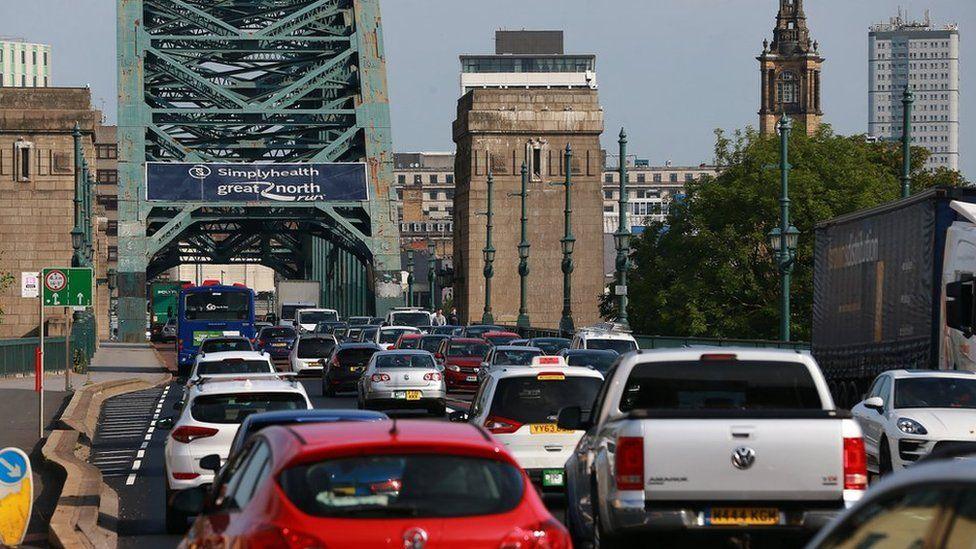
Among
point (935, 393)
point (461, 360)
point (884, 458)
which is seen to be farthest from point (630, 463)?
point (461, 360)

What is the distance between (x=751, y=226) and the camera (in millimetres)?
80125

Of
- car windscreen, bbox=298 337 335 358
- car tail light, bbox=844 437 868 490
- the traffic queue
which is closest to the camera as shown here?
the traffic queue

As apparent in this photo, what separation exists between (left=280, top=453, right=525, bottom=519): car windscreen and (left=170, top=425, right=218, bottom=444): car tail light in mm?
8855

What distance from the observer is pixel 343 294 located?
421 feet

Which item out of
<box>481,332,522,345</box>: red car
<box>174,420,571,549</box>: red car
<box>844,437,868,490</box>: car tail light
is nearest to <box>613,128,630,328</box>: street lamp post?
<box>481,332,522,345</box>: red car

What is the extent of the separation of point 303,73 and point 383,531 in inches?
4002

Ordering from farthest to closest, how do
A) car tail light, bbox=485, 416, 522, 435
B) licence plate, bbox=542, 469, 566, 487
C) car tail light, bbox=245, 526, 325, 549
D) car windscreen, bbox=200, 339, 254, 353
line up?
1. car windscreen, bbox=200, 339, 254, 353
2. licence plate, bbox=542, 469, 566, 487
3. car tail light, bbox=485, 416, 522, 435
4. car tail light, bbox=245, 526, 325, 549

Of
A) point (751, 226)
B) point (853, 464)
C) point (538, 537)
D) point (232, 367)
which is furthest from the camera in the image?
point (751, 226)

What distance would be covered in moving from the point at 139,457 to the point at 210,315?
3348cm

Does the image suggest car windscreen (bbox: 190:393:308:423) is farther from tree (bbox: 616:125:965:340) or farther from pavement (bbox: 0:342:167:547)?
tree (bbox: 616:125:965:340)

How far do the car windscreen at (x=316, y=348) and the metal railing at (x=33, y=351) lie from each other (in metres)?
7.57

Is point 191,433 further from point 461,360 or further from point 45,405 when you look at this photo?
point 461,360

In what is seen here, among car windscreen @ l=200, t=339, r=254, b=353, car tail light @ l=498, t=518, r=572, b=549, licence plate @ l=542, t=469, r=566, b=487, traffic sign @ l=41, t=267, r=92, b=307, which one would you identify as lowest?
car windscreen @ l=200, t=339, r=254, b=353

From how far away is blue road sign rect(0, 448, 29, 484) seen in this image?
15.0 metres
